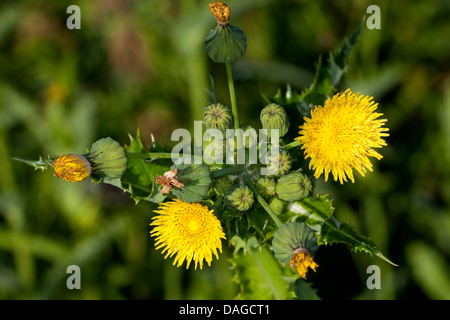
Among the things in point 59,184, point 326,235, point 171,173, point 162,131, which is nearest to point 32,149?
point 59,184

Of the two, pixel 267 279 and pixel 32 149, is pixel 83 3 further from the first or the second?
pixel 267 279

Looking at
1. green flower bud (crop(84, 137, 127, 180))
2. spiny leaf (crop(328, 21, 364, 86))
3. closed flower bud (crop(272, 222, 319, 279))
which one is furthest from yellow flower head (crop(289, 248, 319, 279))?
spiny leaf (crop(328, 21, 364, 86))

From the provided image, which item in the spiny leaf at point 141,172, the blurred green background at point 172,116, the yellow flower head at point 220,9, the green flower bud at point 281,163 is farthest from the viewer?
the blurred green background at point 172,116

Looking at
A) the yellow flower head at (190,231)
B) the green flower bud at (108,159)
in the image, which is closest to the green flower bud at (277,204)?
the yellow flower head at (190,231)

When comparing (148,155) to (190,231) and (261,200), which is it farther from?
(261,200)

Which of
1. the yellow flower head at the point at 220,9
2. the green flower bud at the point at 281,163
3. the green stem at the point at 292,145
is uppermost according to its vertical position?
the yellow flower head at the point at 220,9

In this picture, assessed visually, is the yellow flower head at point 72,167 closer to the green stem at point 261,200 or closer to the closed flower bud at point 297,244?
the green stem at point 261,200
